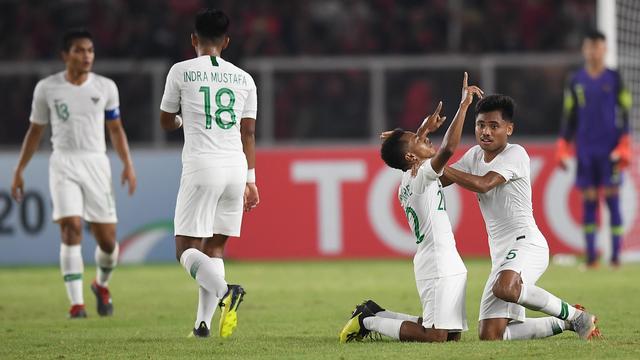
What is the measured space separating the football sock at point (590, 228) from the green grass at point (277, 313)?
0.77 feet

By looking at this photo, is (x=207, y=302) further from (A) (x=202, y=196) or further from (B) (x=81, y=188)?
(B) (x=81, y=188)

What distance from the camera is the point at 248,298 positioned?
12.0m

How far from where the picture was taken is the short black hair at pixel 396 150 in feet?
25.3

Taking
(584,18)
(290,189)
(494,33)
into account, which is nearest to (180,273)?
(290,189)

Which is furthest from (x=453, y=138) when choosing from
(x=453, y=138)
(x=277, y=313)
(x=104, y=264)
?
(x=104, y=264)

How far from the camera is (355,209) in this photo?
16.5 m

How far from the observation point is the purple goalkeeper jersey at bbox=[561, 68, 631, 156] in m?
14.9

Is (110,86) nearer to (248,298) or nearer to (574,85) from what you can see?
(248,298)

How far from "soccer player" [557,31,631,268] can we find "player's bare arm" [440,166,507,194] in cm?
712

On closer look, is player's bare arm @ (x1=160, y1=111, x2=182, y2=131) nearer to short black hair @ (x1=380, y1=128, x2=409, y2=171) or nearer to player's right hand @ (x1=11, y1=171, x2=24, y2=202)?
short black hair @ (x1=380, y1=128, x2=409, y2=171)

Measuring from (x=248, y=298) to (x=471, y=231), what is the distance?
520cm

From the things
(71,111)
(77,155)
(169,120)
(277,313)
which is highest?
(71,111)

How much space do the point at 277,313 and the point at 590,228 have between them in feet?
18.5

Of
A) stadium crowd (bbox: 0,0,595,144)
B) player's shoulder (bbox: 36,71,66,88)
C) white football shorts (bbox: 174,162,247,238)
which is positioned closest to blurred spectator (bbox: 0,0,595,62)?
stadium crowd (bbox: 0,0,595,144)
